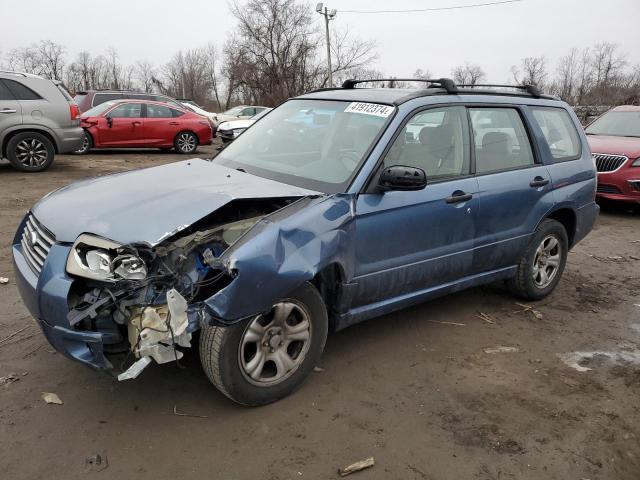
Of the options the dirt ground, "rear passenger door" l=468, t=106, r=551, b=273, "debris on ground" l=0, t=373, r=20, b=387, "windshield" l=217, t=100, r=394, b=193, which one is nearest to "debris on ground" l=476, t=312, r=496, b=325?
the dirt ground

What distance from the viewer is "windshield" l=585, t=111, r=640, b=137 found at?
9.69 metres

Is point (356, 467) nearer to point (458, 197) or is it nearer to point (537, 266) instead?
point (458, 197)

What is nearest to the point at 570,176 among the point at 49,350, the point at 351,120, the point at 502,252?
the point at 502,252

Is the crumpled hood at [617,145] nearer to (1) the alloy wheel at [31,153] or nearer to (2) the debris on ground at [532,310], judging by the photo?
(2) the debris on ground at [532,310]

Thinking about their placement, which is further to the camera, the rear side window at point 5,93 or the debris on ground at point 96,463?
the rear side window at point 5,93

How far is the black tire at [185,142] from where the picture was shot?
599 inches

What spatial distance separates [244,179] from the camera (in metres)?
3.52

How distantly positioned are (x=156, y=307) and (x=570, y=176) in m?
3.79

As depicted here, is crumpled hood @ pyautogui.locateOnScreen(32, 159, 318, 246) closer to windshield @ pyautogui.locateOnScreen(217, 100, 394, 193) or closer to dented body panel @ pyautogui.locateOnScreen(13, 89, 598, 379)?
dented body panel @ pyautogui.locateOnScreen(13, 89, 598, 379)

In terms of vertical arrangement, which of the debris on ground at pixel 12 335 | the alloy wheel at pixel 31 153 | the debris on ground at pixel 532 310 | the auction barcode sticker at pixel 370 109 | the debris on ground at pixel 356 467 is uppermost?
the auction barcode sticker at pixel 370 109

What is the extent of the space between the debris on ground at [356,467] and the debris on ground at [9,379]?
2.07 m

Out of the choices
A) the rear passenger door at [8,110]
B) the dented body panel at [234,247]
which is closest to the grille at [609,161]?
the dented body panel at [234,247]

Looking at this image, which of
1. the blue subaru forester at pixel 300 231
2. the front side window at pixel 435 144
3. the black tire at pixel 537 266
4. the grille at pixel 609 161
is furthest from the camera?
the grille at pixel 609 161

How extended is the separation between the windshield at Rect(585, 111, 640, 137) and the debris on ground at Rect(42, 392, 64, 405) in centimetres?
985
